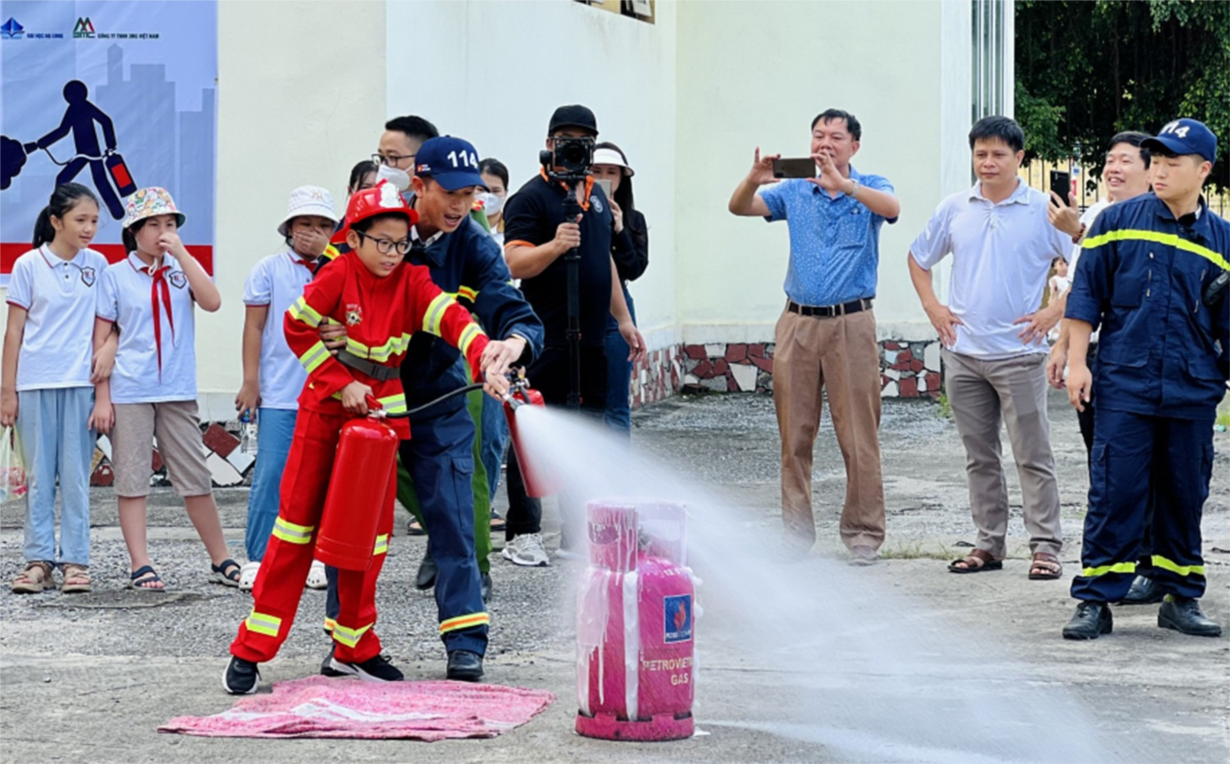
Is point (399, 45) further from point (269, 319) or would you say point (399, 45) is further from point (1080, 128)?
point (1080, 128)

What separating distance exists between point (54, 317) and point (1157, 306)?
464 cm

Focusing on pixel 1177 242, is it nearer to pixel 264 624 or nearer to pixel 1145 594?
pixel 1145 594

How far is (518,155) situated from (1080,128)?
67.5ft

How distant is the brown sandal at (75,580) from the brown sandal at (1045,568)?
4.10 metres

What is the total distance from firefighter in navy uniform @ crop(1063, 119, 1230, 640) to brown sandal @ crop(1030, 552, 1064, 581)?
98cm

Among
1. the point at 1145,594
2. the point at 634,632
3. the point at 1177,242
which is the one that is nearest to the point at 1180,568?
the point at 1145,594

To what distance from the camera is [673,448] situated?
12820mm

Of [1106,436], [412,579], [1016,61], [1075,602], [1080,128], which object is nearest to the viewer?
[1106,436]

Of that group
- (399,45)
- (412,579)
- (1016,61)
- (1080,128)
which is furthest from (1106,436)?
(1080,128)

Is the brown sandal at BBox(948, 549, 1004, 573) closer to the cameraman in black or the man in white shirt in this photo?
the man in white shirt

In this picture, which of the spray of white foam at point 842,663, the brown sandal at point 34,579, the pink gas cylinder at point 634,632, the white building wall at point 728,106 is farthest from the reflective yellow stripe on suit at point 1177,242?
the white building wall at point 728,106

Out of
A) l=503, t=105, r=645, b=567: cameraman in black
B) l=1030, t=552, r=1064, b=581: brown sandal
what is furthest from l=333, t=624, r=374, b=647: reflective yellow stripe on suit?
l=1030, t=552, r=1064, b=581: brown sandal

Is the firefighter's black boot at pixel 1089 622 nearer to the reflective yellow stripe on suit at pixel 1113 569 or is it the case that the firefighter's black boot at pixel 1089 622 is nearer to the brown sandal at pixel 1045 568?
the reflective yellow stripe on suit at pixel 1113 569

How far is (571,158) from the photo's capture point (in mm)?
7934
